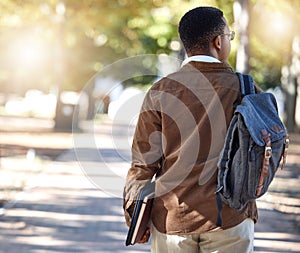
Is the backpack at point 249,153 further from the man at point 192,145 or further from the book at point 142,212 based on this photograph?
the book at point 142,212

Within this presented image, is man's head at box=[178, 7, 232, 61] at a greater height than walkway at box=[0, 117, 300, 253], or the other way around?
man's head at box=[178, 7, 232, 61]

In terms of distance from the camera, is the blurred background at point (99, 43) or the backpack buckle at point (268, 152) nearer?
the backpack buckle at point (268, 152)

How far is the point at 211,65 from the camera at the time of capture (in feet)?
11.2

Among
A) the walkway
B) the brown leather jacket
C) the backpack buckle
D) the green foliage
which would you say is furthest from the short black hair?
the green foliage

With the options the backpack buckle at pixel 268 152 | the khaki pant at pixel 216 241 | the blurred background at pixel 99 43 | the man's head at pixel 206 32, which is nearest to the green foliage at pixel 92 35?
the blurred background at pixel 99 43

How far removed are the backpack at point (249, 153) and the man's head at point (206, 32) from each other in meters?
0.28

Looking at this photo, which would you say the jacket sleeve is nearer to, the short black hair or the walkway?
the short black hair

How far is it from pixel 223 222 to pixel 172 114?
499mm

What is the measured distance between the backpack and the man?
9 cm

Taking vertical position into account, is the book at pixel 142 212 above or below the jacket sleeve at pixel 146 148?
below

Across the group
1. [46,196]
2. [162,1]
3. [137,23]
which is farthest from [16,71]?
[46,196]

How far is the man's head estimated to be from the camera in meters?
3.41

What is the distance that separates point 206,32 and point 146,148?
56cm

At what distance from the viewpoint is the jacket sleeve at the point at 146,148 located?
11.2ft
